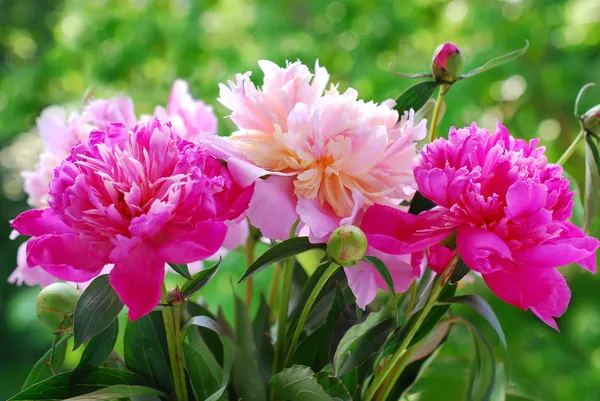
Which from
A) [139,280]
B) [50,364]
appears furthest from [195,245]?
[50,364]

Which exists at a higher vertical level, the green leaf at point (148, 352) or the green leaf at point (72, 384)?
the green leaf at point (72, 384)

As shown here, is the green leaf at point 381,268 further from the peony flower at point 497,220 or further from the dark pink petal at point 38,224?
the dark pink petal at point 38,224

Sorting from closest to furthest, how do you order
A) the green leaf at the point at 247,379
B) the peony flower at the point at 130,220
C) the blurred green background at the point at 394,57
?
the peony flower at the point at 130,220 < the green leaf at the point at 247,379 < the blurred green background at the point at 394,57

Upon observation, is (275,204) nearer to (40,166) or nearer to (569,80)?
(40,166)

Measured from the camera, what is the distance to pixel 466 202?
0.95 feet

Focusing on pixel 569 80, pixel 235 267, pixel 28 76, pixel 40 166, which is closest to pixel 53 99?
pixel 28 76

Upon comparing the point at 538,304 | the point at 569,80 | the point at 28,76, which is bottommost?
the point at 569,80

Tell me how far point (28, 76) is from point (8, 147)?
636 millimetres

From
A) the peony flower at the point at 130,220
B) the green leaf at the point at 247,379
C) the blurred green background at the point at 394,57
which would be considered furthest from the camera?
the blurred green background at the point at 394,57

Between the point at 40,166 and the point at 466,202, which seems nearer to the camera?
the point at 466,202

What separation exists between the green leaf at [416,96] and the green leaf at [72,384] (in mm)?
184

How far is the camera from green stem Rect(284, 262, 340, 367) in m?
0.31

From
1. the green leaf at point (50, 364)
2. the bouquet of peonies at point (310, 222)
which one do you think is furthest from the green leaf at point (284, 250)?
the green leaf at point (50, 364)

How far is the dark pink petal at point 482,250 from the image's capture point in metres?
0.28
